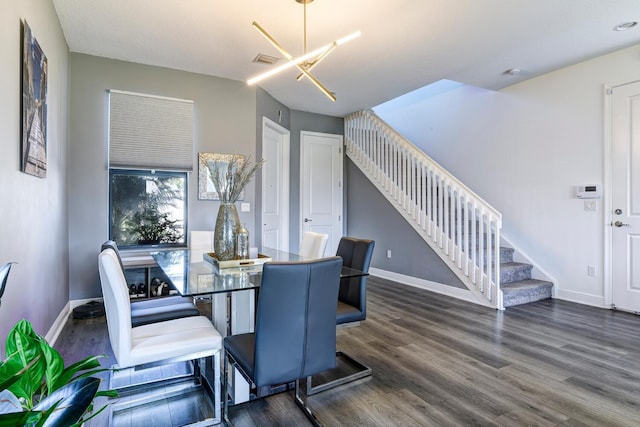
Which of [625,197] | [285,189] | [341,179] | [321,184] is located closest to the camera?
[625,197]

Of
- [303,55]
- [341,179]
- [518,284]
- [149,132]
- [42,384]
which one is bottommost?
[518,284]

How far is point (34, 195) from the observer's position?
236cm

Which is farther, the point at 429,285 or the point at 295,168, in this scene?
the point at 295,168

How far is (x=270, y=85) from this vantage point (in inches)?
184

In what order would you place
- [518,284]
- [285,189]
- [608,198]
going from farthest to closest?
[285,189], [518,284], [608,198]

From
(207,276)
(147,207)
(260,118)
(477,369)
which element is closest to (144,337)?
(207,276)

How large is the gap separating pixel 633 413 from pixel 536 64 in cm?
367

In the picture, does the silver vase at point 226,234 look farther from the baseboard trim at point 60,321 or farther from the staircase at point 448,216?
the staircase at point 448,216

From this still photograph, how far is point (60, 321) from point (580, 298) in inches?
219

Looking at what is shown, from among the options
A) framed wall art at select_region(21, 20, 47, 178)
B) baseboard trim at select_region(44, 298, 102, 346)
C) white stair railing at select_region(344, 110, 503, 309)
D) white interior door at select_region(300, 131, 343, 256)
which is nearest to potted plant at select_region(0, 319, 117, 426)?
framed wall art at select_region(21, 20, 47, 178)

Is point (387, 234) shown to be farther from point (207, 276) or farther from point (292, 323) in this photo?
point (292, 323)

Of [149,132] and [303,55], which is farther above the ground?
[303,55]

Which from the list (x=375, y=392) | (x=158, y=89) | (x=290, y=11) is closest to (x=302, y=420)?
(x=375, y=392)

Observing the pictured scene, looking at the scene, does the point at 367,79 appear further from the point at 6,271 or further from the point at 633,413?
the point at 6,271
